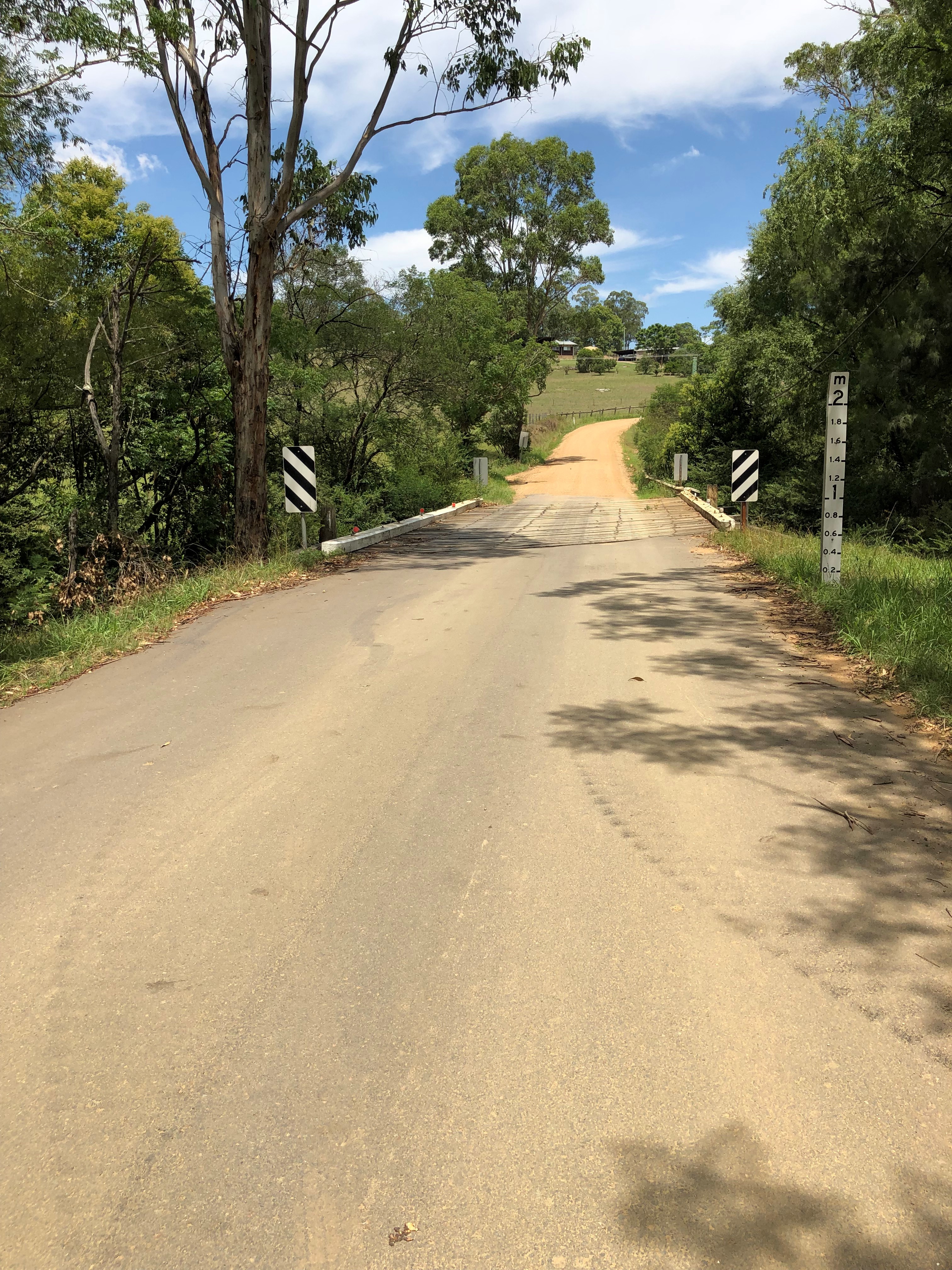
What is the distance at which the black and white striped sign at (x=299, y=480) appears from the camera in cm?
1341

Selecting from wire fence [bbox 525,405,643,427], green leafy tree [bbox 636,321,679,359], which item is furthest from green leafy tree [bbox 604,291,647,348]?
wire fence [bbox 525,405,643,427]

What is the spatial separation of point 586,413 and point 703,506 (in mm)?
64975

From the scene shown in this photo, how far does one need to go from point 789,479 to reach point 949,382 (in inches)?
340

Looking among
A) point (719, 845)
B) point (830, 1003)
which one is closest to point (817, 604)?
point (719, 845)

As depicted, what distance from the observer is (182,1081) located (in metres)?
2.57

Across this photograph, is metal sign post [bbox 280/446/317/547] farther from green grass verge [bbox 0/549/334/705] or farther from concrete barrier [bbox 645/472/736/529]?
concrete barrier [bbox 645/472/736/529]

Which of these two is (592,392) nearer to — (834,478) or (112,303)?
(112,303)

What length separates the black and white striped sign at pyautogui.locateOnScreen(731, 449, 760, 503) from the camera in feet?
53.1

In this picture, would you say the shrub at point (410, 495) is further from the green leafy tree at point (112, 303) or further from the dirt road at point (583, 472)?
the dirt road at point (583, 472)

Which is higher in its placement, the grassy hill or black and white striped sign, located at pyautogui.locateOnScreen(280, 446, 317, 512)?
the grassy hill

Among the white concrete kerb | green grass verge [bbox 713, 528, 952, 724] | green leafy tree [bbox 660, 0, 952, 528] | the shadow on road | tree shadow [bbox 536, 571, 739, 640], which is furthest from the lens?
the white concrete kerb

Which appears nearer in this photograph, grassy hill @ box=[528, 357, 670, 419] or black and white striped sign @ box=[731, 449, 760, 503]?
black and white striped sign @ box=[731, 449, 760, 503]

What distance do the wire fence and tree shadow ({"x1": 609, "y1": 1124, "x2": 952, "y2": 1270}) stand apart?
71.1m

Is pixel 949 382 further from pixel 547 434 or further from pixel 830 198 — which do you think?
pixel 547 434
